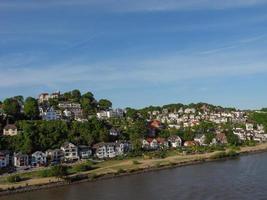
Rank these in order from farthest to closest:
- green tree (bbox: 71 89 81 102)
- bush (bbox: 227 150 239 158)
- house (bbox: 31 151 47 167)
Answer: green tree (bbox: 71 89 81 102) → bush (bbox: 227 150 239 158) → house (bbox: 31 151 47 167)

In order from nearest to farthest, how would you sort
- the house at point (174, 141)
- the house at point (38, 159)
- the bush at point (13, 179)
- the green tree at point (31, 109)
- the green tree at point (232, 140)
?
the bush at point (13, 179)
the house at point (38, 159)
the green tree at point (31, 109)
the house at point (174, 141)
the green tree at point (232, 140)

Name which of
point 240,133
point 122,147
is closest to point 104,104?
point 240,133

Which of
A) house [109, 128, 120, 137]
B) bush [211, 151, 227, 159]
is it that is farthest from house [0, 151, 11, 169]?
bush [211, 151, 227, 159]

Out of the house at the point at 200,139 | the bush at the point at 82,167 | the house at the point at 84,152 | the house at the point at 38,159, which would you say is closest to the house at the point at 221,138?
the house at the point at 200,139

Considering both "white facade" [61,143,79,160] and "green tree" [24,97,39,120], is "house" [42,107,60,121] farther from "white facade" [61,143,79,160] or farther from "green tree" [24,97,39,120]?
"white facade" [61,143,79,160]

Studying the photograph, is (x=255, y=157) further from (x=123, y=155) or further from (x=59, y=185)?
(x=59, y=185)

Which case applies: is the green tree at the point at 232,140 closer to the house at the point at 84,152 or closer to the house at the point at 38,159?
the house at the point at 84,152

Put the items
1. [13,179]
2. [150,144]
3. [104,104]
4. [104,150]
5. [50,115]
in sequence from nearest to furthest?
[13,179]
[104,150]
[150,144]
[50,115]
[104,104]

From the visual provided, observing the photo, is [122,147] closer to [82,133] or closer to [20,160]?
[82,133]
